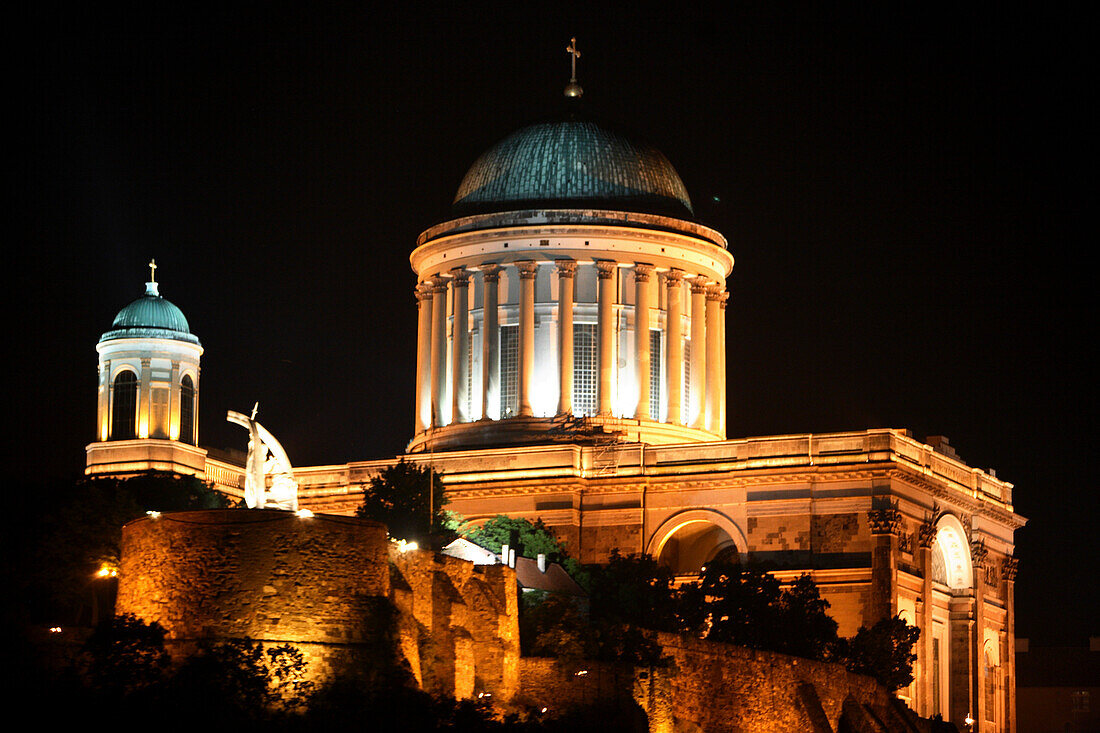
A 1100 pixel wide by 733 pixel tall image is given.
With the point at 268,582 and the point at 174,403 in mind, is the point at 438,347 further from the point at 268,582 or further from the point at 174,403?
the point at 268,582

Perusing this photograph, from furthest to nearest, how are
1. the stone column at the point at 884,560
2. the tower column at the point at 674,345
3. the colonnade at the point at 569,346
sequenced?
1. the tower column at the point at 674,345
2. the colonnade at the point at 569,346
3. the stone column at the point at 884,560

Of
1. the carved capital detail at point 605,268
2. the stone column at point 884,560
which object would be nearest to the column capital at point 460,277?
the carved capital detail at point 605,268

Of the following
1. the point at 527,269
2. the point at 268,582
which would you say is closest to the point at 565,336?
the point at 527,269

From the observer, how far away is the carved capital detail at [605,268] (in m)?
142

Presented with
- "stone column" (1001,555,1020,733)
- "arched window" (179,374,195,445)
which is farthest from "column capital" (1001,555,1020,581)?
"arched window" (179,374,195,445)

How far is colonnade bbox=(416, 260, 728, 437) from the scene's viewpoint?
141000 mm

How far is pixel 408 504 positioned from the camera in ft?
401

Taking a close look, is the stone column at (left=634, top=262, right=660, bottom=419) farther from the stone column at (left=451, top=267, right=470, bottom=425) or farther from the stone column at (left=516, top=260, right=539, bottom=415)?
the stone column at (left=451, top=267, right=470, bottom=425)

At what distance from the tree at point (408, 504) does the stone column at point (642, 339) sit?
55.1 feet

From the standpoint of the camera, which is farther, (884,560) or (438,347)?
(438,347)

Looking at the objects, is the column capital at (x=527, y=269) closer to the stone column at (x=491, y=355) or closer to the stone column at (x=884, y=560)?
the stone column at (x=491, y=355)

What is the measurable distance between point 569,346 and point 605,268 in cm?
432

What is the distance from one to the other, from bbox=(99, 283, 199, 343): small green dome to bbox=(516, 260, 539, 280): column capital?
16267 millimetres

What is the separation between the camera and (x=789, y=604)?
116 meters
